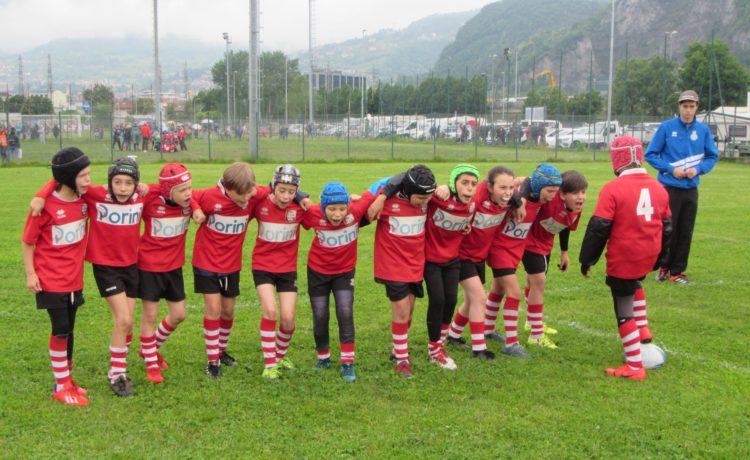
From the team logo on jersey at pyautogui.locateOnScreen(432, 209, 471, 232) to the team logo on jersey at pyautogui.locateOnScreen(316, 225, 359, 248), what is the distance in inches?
28.6

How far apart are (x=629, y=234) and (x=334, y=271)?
2.49m

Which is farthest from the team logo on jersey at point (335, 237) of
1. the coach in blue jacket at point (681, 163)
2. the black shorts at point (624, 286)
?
the coach in blue jacket at point (681, 163)

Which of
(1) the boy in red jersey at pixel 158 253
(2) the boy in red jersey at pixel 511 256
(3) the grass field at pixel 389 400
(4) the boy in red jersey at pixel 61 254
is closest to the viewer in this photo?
(3) the grass field at pixel 389 400

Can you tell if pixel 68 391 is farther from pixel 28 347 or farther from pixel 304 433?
pixel 304 433

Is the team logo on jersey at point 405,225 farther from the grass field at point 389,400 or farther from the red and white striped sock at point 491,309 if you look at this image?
the red and white striped sock at point 491,309

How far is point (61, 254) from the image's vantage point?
17.3 ft

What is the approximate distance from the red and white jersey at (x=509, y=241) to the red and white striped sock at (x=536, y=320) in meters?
0.55

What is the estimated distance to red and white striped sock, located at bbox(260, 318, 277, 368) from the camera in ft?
19.0

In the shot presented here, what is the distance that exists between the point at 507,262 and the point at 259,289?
2266 millimetres

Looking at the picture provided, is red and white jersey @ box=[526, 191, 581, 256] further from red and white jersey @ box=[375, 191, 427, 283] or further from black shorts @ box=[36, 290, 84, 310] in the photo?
black shorts @ box=[36, 290, 84, 310]

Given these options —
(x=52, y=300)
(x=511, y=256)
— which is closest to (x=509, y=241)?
(x=511, y=256)

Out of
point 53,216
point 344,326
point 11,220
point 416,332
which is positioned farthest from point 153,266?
point 11,220

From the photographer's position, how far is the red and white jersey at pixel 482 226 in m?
6.25

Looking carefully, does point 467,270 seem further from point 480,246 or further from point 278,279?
point 278,279
